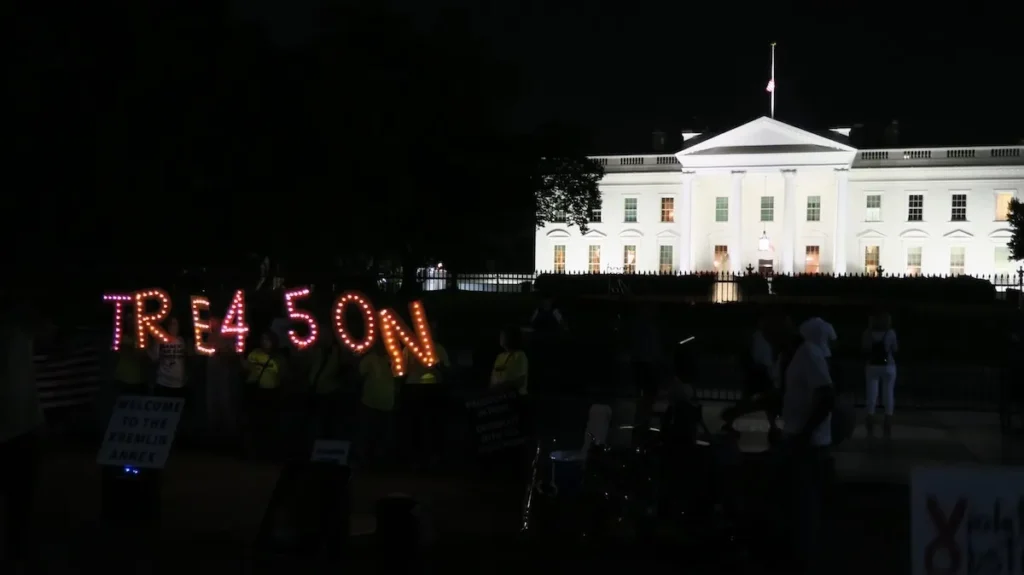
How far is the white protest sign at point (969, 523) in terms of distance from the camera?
4.54m

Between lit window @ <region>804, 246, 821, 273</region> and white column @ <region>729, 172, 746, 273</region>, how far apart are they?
396 centimetres

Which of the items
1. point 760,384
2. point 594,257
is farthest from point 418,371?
point 594,257

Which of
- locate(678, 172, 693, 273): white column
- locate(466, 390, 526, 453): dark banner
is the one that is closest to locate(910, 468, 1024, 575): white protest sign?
locate(466, 390, 526, 453): dark banner

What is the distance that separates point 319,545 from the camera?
7.76 metres

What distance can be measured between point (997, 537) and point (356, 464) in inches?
312

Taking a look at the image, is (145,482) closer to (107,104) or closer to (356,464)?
(356,464)

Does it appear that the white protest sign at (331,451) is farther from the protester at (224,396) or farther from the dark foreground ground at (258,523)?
the protester at (224,396)

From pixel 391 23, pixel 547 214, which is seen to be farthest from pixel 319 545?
pixel 547 214

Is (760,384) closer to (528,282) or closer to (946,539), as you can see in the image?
(946,539)

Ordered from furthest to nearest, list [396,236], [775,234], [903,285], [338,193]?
[775,234], [903,285], [396,236], [338,193]

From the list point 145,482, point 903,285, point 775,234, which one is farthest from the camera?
point 775,234

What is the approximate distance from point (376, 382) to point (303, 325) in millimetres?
1742

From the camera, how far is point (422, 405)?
11.6 metres

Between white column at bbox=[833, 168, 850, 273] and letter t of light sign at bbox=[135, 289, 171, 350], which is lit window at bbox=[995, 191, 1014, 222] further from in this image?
letter t of light sign at bbox=[135, 289, 171, 350]
